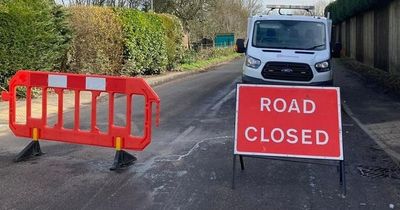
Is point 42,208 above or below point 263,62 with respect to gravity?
below

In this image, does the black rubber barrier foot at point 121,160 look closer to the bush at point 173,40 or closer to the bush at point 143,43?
the bush at point 143,43

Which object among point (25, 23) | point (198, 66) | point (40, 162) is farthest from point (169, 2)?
point (40, 162)

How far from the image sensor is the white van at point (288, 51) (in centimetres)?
1212

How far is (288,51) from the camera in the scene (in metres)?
12.4

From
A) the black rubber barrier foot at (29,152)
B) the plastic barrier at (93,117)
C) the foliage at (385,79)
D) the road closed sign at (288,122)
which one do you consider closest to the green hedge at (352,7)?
the foliage at (385,79)

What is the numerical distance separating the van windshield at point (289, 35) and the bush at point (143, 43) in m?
9.08

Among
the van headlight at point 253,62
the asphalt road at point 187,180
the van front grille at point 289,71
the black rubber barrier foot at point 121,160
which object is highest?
the van headlight at point 253,62

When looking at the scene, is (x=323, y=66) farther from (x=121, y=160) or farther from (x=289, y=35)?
(x=121, y=160)

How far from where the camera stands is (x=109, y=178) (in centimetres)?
656

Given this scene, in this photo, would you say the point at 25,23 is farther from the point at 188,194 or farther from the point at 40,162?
the point at 188,194

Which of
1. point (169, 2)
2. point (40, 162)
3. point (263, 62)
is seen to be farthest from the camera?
point (169, 2)

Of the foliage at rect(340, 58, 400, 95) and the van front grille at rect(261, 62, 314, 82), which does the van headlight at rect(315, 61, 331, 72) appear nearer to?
the van front grille at rect(261, 62, 314, 82)

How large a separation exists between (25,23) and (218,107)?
211 inches

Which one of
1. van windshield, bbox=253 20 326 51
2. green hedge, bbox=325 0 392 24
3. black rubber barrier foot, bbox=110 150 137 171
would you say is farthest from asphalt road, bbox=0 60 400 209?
green hedge, bbox=325 0 392 24
